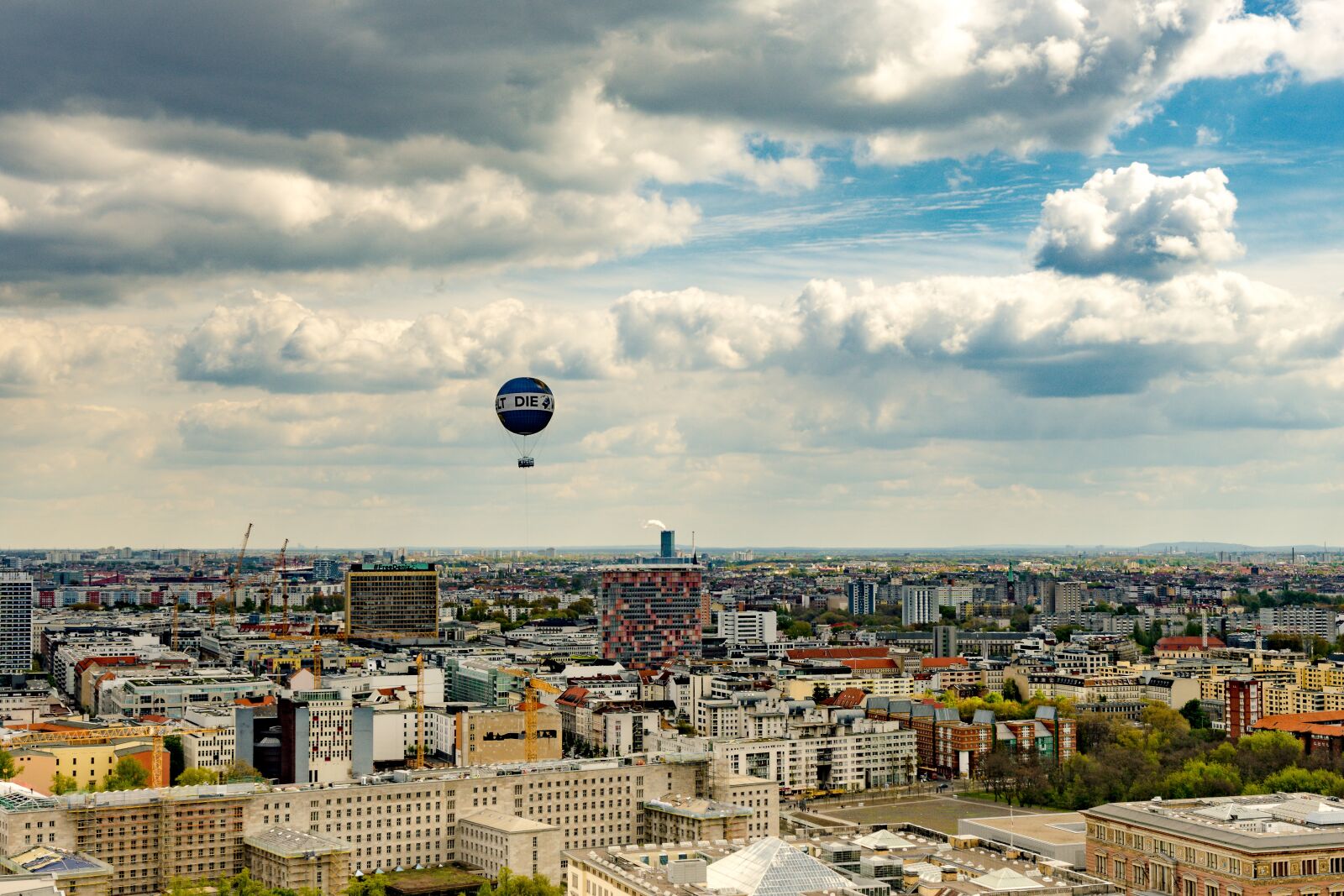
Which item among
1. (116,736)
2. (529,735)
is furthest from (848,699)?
(116,736)

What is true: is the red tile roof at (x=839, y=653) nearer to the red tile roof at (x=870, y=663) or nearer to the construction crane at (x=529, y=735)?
the red tile roof at (x=870, y=663)

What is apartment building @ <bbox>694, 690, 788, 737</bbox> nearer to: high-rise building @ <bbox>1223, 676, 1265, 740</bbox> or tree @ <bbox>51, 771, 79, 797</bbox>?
high-rise building @ <bbox>1223, 676, 1265, 740</bbox>

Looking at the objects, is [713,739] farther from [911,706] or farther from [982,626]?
[982,626]

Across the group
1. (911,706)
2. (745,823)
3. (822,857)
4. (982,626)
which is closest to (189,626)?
(982,626)

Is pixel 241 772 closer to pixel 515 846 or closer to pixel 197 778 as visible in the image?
pixel 197 778

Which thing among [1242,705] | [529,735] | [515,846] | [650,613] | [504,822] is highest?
[650,613]

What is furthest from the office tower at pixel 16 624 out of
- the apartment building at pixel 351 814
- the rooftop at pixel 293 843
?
the rooftop at pixel 293 843
